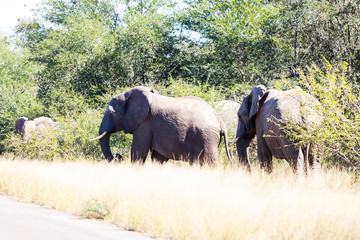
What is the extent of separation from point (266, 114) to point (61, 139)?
8.37m

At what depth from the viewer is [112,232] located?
22.3 feet

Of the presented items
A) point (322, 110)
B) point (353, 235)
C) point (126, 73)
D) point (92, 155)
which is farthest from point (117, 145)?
point (353, 235)

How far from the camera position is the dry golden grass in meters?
6.32

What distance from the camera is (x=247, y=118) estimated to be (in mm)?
12680

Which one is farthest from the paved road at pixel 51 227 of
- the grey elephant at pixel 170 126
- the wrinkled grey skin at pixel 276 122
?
the grey elephant at pixel 170 126

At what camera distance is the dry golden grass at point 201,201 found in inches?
249

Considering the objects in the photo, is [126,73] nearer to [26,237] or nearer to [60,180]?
[60,180]

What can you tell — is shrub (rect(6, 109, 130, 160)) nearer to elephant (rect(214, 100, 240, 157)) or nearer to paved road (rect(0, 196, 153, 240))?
elephant (rect(214, 100, 240, 157))

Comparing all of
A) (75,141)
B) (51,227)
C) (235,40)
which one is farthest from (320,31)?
(51,227)

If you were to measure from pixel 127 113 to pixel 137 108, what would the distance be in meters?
0.34

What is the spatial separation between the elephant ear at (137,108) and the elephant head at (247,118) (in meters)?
2.44

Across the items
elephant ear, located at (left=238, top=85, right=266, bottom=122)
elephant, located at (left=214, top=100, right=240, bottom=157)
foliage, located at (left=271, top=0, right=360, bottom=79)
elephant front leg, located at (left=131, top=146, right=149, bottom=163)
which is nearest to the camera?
elephant ear, located at (left=238, top=85, right=266, bottom=122)

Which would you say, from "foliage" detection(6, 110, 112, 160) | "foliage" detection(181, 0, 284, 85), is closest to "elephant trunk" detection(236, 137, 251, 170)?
"foliage" detection(6, 110, 112, 160)

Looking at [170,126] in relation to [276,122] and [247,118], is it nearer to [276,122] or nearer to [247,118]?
[247,118]
